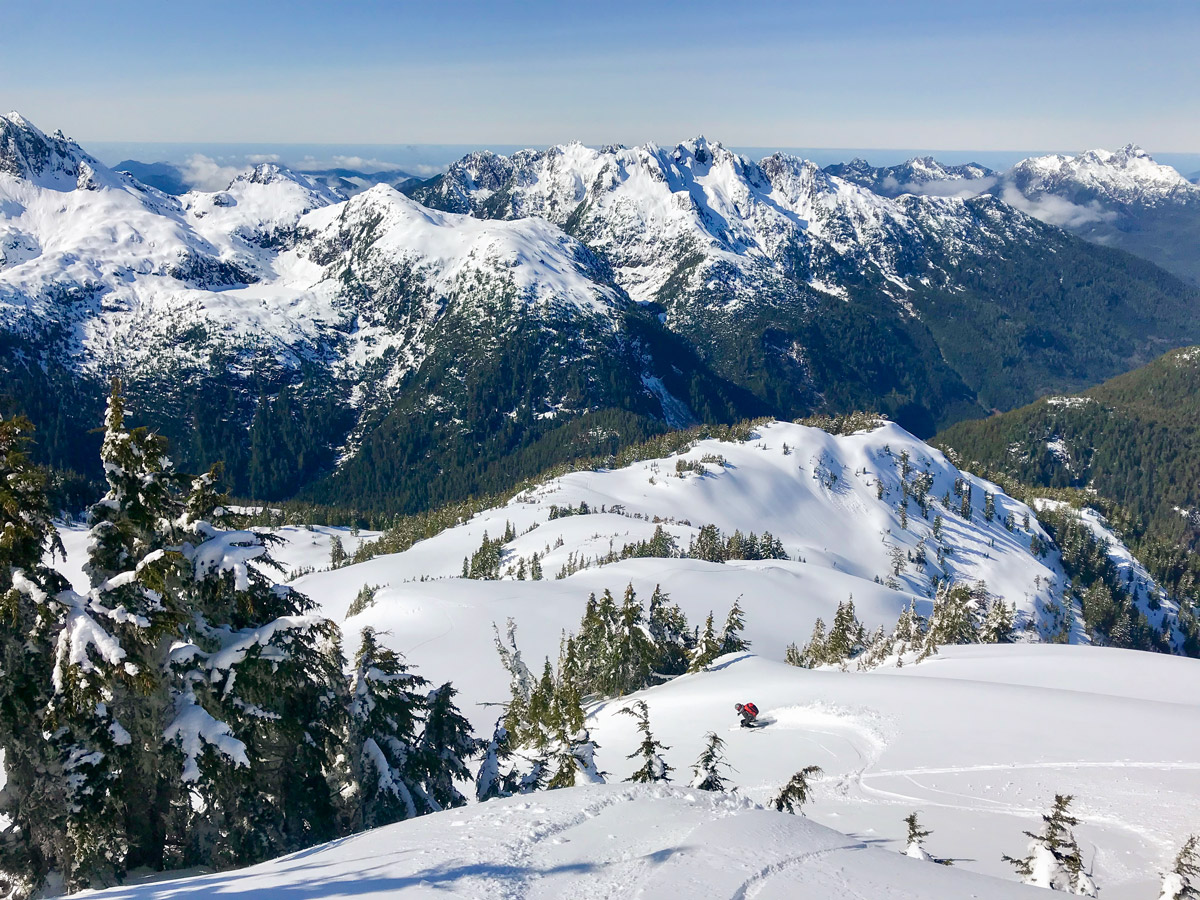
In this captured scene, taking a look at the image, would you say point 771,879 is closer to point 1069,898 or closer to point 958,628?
point 1069,898

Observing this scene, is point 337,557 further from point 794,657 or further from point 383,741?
point 383,741

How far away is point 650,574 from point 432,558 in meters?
59.0

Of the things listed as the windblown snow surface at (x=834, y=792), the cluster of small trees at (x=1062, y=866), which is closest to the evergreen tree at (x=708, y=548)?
the windblown snow surface at (x=834, y=792)

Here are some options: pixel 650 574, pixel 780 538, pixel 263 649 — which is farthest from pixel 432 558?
pixel 263 649

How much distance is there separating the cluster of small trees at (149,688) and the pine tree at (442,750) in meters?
4.92

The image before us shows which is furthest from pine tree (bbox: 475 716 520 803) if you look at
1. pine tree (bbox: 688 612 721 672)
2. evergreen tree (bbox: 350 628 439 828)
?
pine tree (bbox: 688 612 721 672)

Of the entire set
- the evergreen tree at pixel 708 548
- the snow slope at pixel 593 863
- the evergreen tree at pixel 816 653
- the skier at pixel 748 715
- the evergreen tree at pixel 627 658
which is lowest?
the evergreen tree at pixel 708 548

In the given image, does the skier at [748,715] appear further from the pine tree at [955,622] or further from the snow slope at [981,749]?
the pine tree at [955,622]

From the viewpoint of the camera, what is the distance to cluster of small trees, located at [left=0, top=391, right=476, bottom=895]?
13031 millimetres

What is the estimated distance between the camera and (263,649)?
1523 centimetres

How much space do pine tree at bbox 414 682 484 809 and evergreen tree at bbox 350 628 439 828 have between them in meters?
0.28

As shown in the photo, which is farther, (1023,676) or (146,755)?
(1023,676)

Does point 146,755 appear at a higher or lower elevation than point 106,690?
lower

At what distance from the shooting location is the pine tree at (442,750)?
23.0 meters
